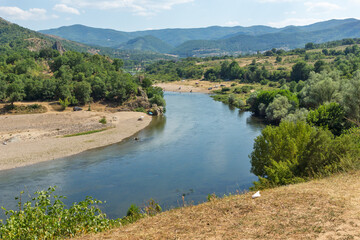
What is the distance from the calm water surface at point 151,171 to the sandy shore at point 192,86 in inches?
2987

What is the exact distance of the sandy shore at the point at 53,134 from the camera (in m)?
44.8

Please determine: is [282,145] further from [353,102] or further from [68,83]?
[68,83]

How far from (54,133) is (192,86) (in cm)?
→ 9578

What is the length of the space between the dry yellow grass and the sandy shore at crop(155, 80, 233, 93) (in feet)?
378

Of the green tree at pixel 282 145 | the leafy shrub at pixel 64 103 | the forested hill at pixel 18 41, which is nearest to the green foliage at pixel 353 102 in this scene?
the green tree at pixel 282 145

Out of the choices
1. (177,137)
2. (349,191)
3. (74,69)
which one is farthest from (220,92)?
(349,191)

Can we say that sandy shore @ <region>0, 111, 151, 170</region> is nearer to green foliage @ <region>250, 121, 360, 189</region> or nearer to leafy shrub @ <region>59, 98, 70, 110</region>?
leafy shrub @ <region>59, 98, 70, 110</region>

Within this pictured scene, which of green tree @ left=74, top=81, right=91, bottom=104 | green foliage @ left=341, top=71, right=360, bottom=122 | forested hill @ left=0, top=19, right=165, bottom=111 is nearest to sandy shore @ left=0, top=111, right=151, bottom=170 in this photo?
green tree @ left=74, top=81, right=91, bottom=104

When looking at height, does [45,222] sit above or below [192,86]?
above

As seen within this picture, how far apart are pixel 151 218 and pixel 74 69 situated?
275 ft

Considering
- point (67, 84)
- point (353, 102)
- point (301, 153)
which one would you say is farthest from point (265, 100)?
point (67, 84)

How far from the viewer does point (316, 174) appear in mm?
19922

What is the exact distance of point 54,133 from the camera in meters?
55.7

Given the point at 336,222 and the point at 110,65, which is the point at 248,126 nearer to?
the point at 336,222
